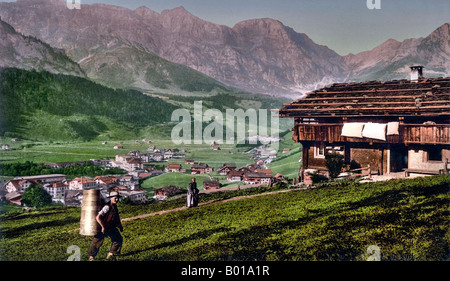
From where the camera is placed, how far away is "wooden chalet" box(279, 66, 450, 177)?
1473 cm

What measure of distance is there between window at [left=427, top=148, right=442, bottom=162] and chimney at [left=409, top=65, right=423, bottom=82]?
4.19 m

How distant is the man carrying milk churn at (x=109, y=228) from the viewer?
403 inches

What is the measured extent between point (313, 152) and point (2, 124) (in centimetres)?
1450

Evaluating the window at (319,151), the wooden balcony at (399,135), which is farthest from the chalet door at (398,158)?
the window at (319,151)

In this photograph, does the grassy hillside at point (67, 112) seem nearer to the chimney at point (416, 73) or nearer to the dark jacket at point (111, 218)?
the dark jacket at point (111, 218)

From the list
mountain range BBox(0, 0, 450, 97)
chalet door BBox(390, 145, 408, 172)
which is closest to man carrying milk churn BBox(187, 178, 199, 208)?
mountain range BBox(0, 0, 450, 97)

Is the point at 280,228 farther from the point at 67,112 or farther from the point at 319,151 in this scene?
the point at 67,112

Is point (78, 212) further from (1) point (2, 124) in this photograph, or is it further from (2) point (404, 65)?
(2) point (404, 65)

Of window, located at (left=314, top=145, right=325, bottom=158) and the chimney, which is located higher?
the chimney

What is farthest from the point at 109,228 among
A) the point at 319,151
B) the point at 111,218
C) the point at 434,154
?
the point at 434,154

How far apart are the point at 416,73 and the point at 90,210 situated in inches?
642

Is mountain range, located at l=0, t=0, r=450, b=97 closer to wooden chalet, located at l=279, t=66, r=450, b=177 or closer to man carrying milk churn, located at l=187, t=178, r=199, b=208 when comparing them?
wooden chalet, located at l=279, t=66, r=450, b=177

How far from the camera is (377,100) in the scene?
650 inches

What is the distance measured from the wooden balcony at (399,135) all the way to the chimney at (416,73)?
12.4 ft
